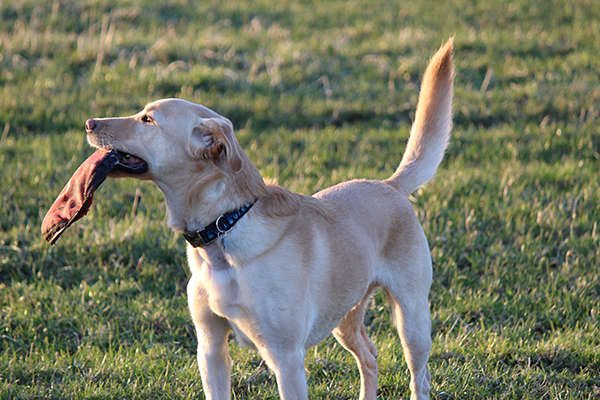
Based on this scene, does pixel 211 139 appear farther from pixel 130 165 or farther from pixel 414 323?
pixel 414 323

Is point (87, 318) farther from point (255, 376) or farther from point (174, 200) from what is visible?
point (174, 200)

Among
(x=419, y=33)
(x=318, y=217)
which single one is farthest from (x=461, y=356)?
(x=419, y=33)

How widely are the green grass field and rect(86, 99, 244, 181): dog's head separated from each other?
1.39 m

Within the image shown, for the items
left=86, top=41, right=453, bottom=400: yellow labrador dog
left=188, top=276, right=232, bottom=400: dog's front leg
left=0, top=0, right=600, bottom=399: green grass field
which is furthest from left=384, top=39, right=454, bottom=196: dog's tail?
left=188, top=276, right=232, bottom=400: dog's front leg

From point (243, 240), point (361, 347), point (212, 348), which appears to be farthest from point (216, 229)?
point (361, 347)

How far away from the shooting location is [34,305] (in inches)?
162

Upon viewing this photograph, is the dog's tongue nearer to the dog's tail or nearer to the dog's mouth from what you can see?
the dog's mouth

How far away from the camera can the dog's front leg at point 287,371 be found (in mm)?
2768

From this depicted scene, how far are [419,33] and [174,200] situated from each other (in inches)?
283

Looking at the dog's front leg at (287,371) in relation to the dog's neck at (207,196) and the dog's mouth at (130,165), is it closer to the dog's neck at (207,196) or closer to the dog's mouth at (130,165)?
the dog's neck at (207,196)

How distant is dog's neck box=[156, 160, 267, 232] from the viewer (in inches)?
107

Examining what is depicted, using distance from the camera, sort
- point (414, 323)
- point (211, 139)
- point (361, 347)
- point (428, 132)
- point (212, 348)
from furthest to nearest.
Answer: point (428, 132) < point (361, 347) < point (414, 323) < point (212, 348) < point (211, 139)

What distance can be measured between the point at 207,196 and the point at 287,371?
2.88 feet

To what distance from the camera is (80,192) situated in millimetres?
2805
